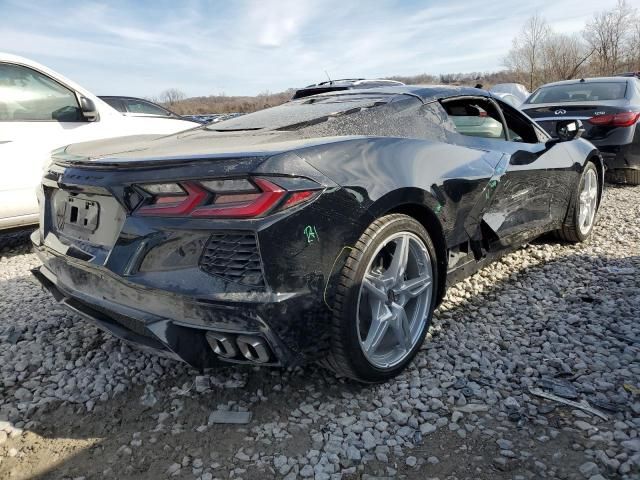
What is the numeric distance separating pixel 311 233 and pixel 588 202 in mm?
3581

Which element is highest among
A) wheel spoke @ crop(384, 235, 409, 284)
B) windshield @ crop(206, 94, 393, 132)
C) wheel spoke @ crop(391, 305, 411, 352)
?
windshield @ crop(206, 94, 393, 132)

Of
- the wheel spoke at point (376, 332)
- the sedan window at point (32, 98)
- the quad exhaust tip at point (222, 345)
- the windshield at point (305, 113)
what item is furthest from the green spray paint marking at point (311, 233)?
the sedan window at point (32, 98)

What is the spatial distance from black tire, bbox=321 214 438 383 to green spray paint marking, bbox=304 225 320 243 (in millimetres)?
219

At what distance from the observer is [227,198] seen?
1791 millimetres

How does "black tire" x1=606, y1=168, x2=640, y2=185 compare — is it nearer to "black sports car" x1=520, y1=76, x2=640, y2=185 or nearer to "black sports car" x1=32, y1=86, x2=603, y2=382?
"black sports car" x1=520, y1=76, x2=640, y2=185

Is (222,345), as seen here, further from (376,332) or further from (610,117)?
(610,117)

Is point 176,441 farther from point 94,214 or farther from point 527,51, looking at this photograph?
point 527,51

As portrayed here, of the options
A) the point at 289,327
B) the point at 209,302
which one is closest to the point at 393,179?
the point at 289,327

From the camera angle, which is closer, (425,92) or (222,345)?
(222,345)

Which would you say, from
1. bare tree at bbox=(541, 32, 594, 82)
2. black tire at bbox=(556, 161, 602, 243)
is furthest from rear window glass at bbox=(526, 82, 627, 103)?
bare tree at bbox=(541, 32, 594, 82)

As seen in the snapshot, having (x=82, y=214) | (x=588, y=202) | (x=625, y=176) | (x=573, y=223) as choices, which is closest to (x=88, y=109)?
(x=82, y=214)

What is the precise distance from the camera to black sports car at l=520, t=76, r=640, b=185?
19.7 feet

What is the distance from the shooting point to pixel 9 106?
4328mm

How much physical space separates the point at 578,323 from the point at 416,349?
1.10 m
